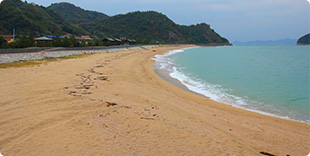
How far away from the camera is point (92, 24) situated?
112m

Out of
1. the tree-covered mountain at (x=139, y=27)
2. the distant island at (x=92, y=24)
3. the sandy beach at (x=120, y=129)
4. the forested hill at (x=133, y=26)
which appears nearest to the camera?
the sandy beach at (x=120, y=129)

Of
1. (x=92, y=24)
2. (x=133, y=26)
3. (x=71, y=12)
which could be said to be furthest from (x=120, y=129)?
(x=71, y=12)

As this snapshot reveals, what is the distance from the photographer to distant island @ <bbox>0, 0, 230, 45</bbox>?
161 ft

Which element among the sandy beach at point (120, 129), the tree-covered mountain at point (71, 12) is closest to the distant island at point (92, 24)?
the tree-covered mountain at point (71, 12)

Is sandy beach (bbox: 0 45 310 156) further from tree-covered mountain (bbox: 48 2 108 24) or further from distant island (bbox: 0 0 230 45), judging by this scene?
tree-covered mountain (bbox: 48 2 108 24)

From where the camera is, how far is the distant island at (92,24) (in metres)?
49.2

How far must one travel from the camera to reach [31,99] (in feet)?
17.6

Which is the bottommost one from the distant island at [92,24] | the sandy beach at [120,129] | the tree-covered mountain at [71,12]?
the sandy beach at [120,129]

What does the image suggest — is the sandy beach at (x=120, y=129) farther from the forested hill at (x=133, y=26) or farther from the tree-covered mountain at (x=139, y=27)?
the tree-covered mountain at (x=139, y=27)

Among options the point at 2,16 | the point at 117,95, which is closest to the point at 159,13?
the point at 2,16

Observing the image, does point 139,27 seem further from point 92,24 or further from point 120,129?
point 120,129

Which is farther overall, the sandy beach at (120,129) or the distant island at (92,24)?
the distant island at (92,24)

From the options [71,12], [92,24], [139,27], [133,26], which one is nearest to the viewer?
[92,24]

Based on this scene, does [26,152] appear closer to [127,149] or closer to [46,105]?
[127,149]
